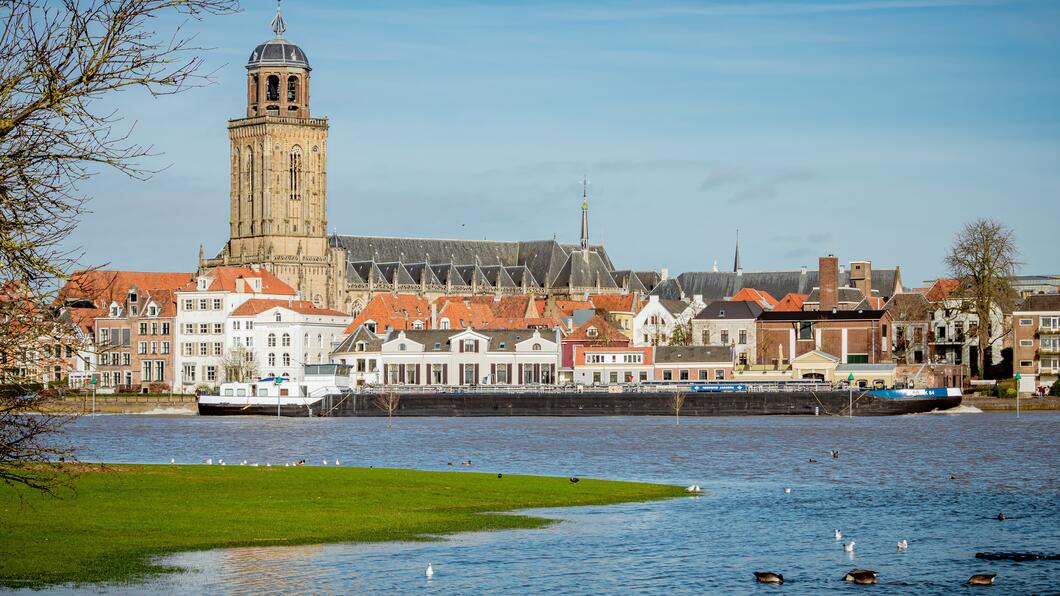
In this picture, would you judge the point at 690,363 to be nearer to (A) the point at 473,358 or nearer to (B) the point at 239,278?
(A) the point at 473,358

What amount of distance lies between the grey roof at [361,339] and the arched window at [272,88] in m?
48.5

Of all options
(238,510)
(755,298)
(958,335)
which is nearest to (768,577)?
(238,510)

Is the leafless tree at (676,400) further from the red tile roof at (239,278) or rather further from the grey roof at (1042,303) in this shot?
the red tile roof at (239,278)

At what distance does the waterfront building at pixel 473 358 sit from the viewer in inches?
5408

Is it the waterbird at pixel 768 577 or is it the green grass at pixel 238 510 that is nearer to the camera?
the waterbird at pixel 768 577

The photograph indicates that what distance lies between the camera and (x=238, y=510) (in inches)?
1492

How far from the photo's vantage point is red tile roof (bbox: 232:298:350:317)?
15488 centimetres

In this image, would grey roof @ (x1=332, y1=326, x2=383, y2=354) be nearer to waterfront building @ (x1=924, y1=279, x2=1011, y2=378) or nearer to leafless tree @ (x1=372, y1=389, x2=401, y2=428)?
leafless tree @ (x1=372, y1=389, x2=401, y2=428)

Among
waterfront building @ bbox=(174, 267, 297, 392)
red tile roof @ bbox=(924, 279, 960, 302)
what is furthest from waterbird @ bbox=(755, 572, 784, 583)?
waterfront building @ bbox=(174, 267, 297, 392)

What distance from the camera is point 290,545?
3362 cm

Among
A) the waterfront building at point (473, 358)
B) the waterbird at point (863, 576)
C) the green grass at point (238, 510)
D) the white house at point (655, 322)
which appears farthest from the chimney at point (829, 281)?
the waterbird at point (863, 576)

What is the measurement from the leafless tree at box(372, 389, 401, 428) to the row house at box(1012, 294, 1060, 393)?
166 ft

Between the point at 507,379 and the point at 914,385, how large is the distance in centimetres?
3510

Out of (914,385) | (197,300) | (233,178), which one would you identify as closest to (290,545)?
(914,385)
